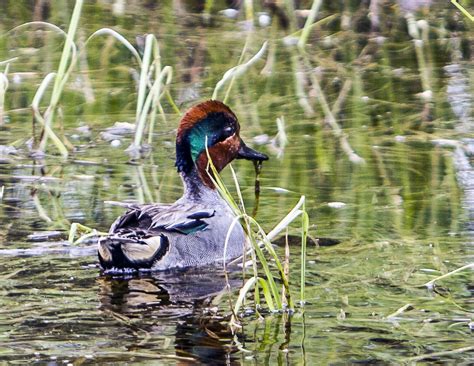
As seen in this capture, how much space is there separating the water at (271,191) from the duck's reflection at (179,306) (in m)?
0.02

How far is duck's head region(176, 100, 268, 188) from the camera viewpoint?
28.9 feet

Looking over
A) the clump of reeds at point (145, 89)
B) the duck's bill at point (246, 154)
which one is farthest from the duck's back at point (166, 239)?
the clump of reeds at point (145, 89)

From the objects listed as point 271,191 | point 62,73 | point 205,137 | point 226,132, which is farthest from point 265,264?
point 62,73

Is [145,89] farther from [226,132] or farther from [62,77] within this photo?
[226,132]

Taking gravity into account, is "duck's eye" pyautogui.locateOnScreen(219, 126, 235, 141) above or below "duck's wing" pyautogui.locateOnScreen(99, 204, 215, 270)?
above

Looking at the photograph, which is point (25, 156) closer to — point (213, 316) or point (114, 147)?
point (114, 147)

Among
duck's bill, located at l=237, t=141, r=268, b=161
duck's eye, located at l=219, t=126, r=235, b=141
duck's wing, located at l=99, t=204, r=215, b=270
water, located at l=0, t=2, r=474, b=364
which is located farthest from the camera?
duck's bill, located at l=237, t=141, r=268, b=161

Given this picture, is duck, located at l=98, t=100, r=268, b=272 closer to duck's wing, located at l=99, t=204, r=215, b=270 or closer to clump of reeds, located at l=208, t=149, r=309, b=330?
duck's wing, located at l=99, t=204, r=215, b=270

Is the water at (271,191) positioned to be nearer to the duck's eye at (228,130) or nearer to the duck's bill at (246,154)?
the duck's bill at (246,154)

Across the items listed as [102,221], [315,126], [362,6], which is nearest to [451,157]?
[315,126]

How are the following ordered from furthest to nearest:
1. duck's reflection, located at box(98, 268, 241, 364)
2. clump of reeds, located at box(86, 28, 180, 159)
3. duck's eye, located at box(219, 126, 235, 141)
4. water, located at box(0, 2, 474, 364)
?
1. clump of reeds, located at box(86, 28, 180, 159)
2. duck's eye, located at box(219, 126, 235, 141)
3. water, located at box(0, 2, 474, 364)
4. duck's reflection, located at box(98, 268, 241, 364)

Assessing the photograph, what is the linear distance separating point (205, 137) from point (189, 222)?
825 mm

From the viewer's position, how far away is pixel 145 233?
8.05 meters

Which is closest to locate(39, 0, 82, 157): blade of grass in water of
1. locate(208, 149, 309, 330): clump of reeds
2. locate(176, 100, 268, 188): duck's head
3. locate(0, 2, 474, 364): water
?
locate(0, 2, 474, 364): water
